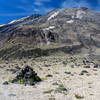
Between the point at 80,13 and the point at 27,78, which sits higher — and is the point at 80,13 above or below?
above

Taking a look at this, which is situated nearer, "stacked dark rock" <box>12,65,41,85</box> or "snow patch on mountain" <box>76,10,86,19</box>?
"stacked dark rock" <box>12,65,41,85</box>

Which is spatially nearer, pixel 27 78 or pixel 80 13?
pixel 27 78

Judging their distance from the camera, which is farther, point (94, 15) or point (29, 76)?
point (94, 15)

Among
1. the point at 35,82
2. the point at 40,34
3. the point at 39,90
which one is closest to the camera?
the point at 39,90

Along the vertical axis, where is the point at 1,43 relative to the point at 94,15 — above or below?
below

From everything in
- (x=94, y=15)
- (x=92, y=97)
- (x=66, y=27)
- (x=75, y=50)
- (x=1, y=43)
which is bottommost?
(x=92, y=97)

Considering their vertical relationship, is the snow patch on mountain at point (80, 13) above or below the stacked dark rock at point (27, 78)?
above

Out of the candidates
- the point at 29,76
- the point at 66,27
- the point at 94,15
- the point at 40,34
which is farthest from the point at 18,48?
the point at 94,15

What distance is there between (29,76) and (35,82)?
133 centimetres

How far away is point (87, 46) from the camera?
358 ft

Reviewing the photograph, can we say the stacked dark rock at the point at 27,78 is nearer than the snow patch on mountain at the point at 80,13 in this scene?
Yes

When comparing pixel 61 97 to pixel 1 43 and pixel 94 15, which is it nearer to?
pixel 1 43

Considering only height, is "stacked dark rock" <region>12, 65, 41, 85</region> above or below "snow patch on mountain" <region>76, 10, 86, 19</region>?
below

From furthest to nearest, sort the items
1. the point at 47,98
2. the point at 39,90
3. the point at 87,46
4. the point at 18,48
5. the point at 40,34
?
the point at 40,34 < the point at 87,46 < the point at 18,48 < the point at 39,90 < the point at 47,98
